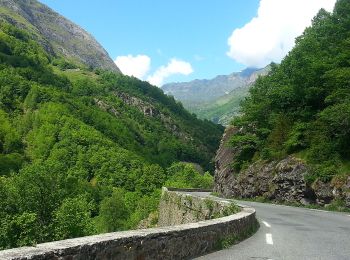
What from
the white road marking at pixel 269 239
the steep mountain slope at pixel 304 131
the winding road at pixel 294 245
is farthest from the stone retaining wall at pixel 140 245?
the steep mountain slope at pixel 304 131

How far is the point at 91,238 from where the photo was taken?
19.7 ft

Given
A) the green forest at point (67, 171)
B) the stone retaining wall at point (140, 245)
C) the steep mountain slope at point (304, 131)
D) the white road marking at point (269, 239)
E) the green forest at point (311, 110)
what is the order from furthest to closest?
the green forest at point (67, 171)
the green forest at point (311, 110)
the steep mountain slope at point (304, 131)
the white road marking at point (269, 239)
the stone retaining wall at point (140, 245)

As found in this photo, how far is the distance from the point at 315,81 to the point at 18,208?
1284 inches

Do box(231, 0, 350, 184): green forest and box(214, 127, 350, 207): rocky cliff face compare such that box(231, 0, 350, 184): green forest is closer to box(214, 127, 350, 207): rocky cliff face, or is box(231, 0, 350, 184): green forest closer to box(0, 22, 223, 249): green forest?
box(214, 127, 350, 207): rocky cliff face

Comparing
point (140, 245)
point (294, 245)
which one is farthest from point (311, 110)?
point (140, 245)

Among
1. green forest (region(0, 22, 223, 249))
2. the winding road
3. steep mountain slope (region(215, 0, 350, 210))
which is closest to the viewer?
the winding road

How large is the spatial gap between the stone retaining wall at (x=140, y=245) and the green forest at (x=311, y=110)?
66.5 ft

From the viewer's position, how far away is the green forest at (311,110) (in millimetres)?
30484

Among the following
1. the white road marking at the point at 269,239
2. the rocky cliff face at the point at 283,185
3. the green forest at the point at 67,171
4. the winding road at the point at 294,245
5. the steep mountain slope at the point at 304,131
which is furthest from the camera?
the green forest at the point at 67,171

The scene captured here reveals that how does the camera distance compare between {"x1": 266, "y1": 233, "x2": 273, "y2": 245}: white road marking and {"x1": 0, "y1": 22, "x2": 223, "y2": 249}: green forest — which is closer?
{"x1": 266, "y1": 233, "x2": 273, "y2": 245}: white road marking

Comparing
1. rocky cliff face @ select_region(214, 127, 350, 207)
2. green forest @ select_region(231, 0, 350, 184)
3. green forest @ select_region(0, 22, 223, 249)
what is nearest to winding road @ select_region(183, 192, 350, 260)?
rocky cliff face @ select_region(214, 127, 350, 207)

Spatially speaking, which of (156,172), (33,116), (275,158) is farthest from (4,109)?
(275,158)

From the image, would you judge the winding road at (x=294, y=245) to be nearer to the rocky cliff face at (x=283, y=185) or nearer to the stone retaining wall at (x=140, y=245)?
the stone retaining wall at (x=140, y=245)

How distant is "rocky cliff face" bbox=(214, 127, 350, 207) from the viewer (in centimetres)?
2794
